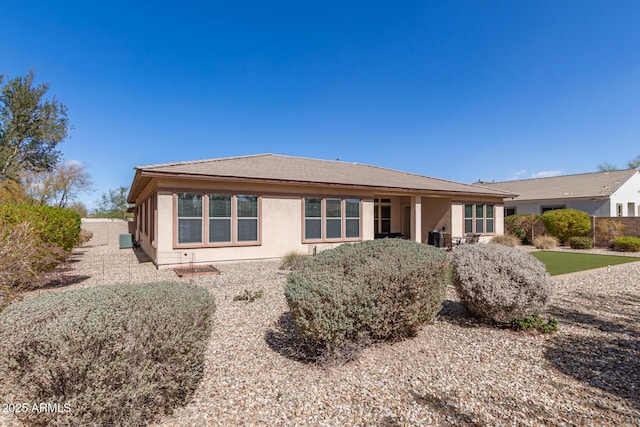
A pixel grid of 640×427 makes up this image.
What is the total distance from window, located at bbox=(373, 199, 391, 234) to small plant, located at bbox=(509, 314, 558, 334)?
12900 millimetres

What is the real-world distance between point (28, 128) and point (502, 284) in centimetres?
3390

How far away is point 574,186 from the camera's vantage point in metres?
24.6

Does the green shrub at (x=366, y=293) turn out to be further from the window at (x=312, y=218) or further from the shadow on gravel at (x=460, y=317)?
the window at (x=312, y=218)

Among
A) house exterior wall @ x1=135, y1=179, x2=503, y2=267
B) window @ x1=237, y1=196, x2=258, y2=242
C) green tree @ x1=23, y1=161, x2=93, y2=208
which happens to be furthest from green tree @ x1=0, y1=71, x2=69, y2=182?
window @ x1=237, y1=196, x2=258, y2=242

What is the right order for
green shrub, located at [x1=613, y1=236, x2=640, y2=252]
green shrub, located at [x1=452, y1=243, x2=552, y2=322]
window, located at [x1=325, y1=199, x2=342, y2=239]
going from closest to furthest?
green shrub, located at [x1=452, y1=243, x2=552, y2=322], window, located at [x1=325, y1=199, x2=342, y2=239], green shrub, located at [x1=613, y1=236, x2=640, y2=252]

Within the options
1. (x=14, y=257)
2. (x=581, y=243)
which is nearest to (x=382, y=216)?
(x=581, y=243)

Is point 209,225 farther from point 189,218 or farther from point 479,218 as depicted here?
point 479,218

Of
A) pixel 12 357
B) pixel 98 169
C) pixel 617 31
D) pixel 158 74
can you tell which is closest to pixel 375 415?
pixel 12 357

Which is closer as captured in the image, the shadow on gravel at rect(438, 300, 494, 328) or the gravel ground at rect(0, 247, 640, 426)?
the gravel ground at rect(0, 247, 640, 426)

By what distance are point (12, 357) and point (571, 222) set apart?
23.4 metres

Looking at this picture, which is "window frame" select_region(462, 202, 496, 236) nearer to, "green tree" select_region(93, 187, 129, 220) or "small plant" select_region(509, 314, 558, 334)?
"small plant" select_region(509, 314, 558, 334)

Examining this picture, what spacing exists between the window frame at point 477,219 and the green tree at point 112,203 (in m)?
48.2

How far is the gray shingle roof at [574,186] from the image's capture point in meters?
22.3

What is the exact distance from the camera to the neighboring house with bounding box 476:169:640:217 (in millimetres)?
21828
